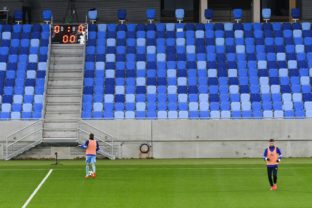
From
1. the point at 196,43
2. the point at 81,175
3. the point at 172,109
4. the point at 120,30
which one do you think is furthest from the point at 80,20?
the point at 81,175

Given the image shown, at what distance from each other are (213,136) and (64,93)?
8032 mm

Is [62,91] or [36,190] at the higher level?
[62,91]

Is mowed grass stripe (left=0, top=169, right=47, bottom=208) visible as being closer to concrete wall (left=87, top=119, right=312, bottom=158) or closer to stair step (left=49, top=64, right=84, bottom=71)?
concrete wall (left=87, top=119, right=312, bottom=158)

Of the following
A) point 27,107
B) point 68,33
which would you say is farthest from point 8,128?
point 68,33

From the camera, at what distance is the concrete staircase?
4128 cm

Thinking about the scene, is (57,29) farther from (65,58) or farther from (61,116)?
Answer: (61,116)

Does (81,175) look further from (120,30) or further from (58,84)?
(120,30)

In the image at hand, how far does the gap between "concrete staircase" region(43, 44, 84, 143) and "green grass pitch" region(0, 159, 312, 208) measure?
247cm

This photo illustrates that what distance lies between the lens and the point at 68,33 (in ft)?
153

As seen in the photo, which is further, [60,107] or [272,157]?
[60,107]

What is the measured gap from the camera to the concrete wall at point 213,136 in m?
40.6

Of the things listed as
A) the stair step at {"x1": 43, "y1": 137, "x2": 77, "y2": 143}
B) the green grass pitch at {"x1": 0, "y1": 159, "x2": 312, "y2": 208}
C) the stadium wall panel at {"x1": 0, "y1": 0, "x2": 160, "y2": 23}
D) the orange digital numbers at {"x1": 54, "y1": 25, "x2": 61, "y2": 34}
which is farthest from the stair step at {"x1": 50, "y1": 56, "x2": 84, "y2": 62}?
the green grass pitch at {"x1": 0, "y1": 159, "x2": 312, "y2": 208}

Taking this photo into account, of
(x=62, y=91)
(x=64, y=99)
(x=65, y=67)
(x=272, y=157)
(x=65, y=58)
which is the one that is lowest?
(x=272, y=157)

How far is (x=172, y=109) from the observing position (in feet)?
139
